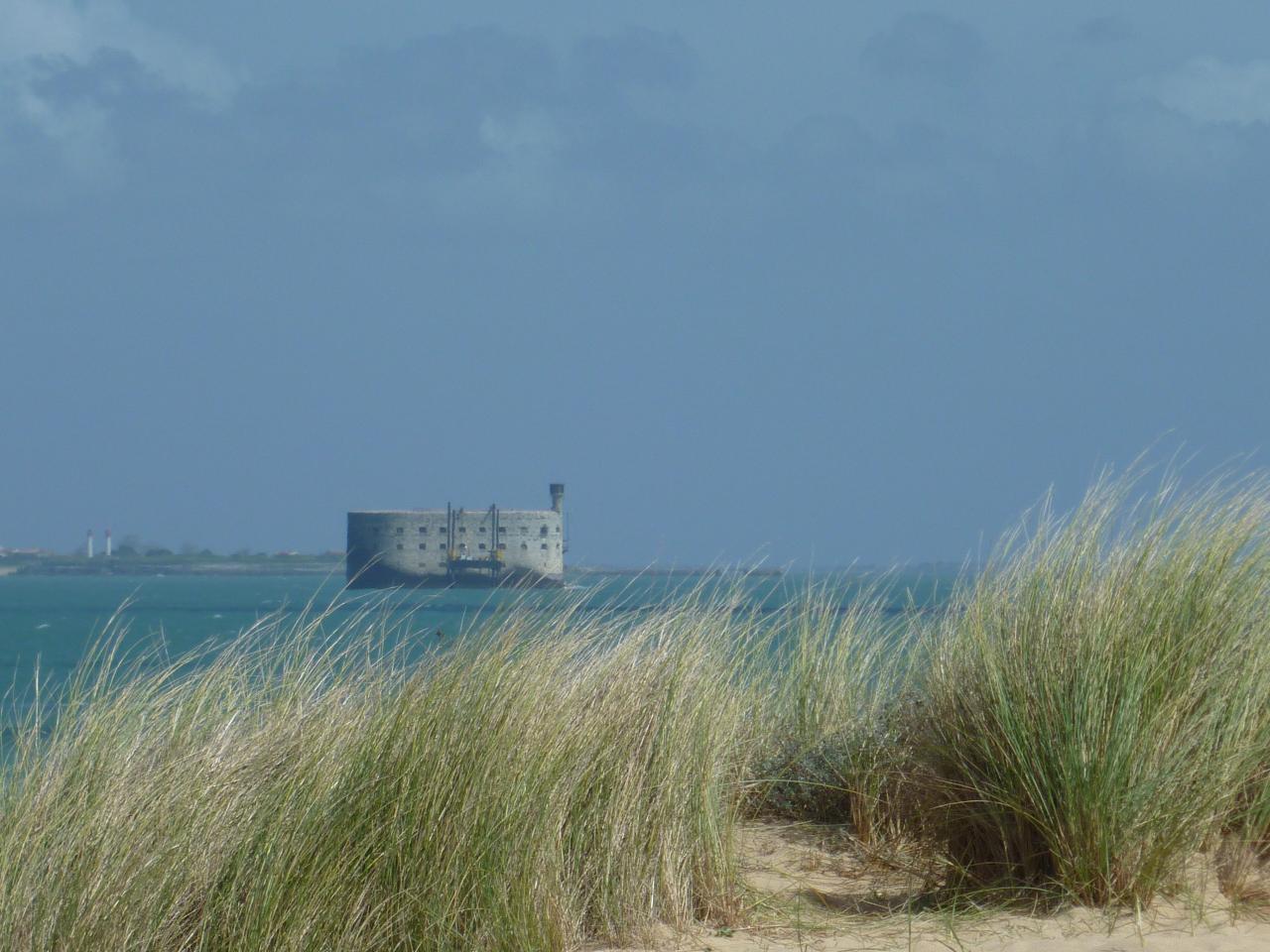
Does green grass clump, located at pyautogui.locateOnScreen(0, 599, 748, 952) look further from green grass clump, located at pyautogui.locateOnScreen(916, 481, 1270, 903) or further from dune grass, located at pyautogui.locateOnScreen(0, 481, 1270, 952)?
green grass clump, located at pyautogui.locateOnScreen(916, 481, 1270, 903)

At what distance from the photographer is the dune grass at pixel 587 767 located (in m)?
3.05

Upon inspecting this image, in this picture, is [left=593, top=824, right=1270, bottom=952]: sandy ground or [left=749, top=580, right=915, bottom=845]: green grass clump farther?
[left=749, top=580, right=915, bottom=845]: green grass clump

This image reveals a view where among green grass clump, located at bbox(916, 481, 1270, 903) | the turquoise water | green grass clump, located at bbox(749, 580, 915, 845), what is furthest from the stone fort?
green grass clump, located at bbox(916, 481, 1270, 903)

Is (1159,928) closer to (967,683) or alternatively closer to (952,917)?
(952,917)

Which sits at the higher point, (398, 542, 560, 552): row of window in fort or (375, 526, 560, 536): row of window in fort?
(375, 526, 560, 536): row of window in fort

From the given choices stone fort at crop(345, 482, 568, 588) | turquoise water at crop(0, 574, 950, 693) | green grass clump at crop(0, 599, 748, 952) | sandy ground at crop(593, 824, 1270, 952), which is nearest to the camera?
green grass clump at crop(0, 599, 748, 952)

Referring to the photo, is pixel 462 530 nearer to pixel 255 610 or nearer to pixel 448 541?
pixel 448 541

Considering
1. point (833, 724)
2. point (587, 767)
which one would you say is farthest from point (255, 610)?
point (587, 767)

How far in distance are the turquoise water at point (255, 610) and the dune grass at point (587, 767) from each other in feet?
0.44

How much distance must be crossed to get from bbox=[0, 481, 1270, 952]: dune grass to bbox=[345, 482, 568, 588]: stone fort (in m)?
48.8

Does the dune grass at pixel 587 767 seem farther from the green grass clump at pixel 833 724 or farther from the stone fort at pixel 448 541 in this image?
the stone fort at pixel 448 541

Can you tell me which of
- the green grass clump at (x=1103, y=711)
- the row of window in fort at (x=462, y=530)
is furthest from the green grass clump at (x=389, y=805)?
the row of window in fort at (x=462, y=530)

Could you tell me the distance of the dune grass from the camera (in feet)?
10.0

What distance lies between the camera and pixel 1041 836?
3693 millimetres
